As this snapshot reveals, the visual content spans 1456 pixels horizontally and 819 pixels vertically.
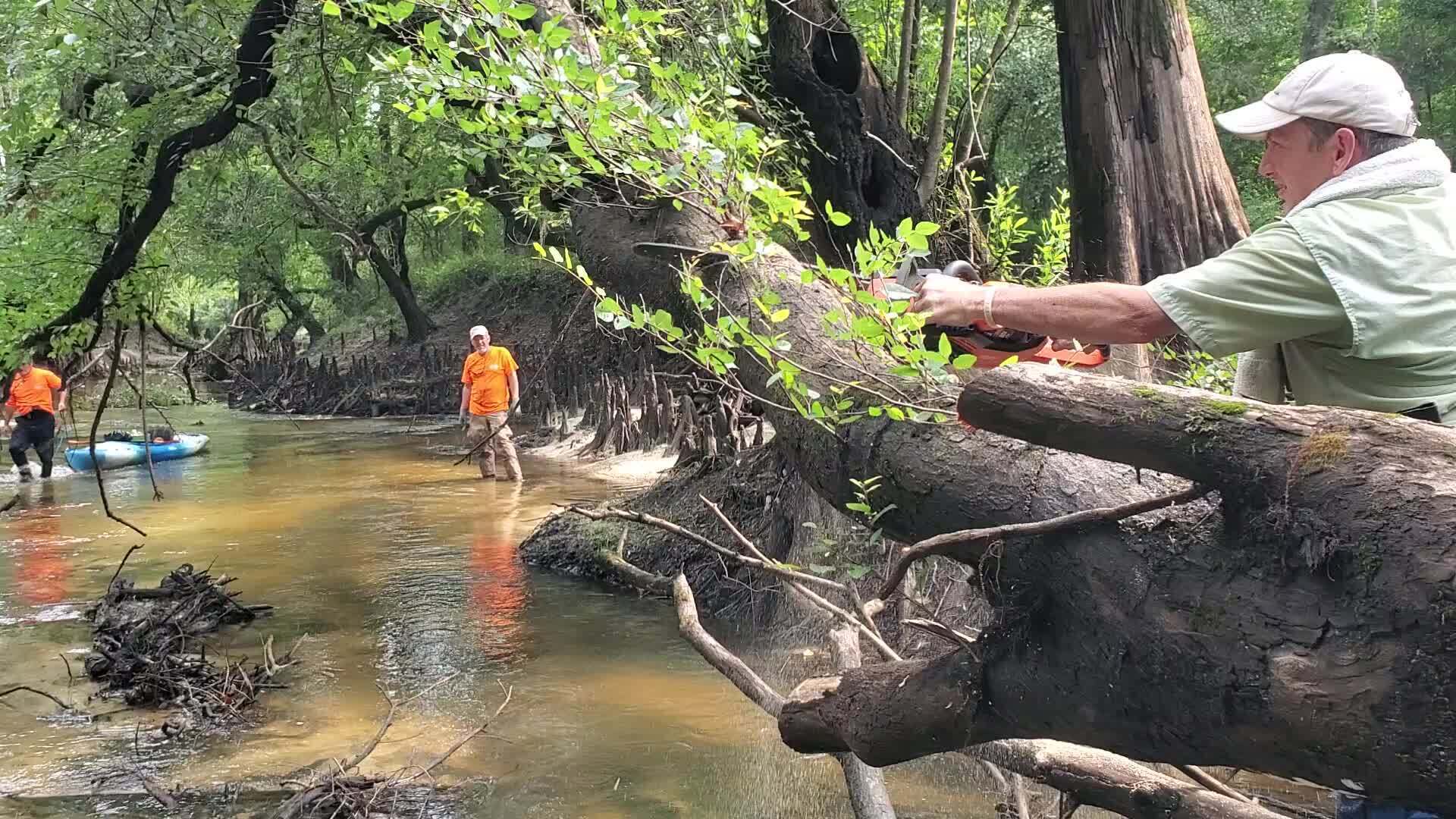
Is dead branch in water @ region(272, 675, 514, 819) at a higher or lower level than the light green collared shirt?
lower

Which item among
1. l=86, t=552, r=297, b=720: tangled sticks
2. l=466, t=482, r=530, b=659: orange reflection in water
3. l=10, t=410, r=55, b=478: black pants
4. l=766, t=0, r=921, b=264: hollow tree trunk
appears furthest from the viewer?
l=10, t=410, r=55, b=478: black pants

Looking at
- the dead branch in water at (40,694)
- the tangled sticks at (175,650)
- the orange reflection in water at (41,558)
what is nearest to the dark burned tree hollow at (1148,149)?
the tangled sticks at (175,650)

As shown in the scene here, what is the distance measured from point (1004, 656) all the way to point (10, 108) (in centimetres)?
753

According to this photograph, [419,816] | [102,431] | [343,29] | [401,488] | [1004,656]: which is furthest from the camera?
[102,431]

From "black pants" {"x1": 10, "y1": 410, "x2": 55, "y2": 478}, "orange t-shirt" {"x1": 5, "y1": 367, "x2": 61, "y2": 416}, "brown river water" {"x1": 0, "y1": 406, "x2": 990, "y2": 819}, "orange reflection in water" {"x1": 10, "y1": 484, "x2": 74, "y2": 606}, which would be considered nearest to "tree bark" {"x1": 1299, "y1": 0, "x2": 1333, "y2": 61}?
"brown river water" {"x1": 0, "y1": 406, "x2": 990, "y2": 819}

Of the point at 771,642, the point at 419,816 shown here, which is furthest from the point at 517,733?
the point at 771,642

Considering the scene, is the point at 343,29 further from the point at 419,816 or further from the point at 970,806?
the point at 970,806

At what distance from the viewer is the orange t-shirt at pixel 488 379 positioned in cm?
1416

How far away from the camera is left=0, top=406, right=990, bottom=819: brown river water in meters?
5.78

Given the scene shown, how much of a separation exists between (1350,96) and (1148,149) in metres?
3.38

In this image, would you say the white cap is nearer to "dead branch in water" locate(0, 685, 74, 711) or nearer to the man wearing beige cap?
the man wearing beige cap

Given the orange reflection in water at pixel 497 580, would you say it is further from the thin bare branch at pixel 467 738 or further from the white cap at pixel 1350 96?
the white cap at pixel 1350 96

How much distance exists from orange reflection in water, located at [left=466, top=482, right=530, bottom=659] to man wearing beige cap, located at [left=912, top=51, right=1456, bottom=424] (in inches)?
263

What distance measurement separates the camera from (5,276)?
745 centimetres
